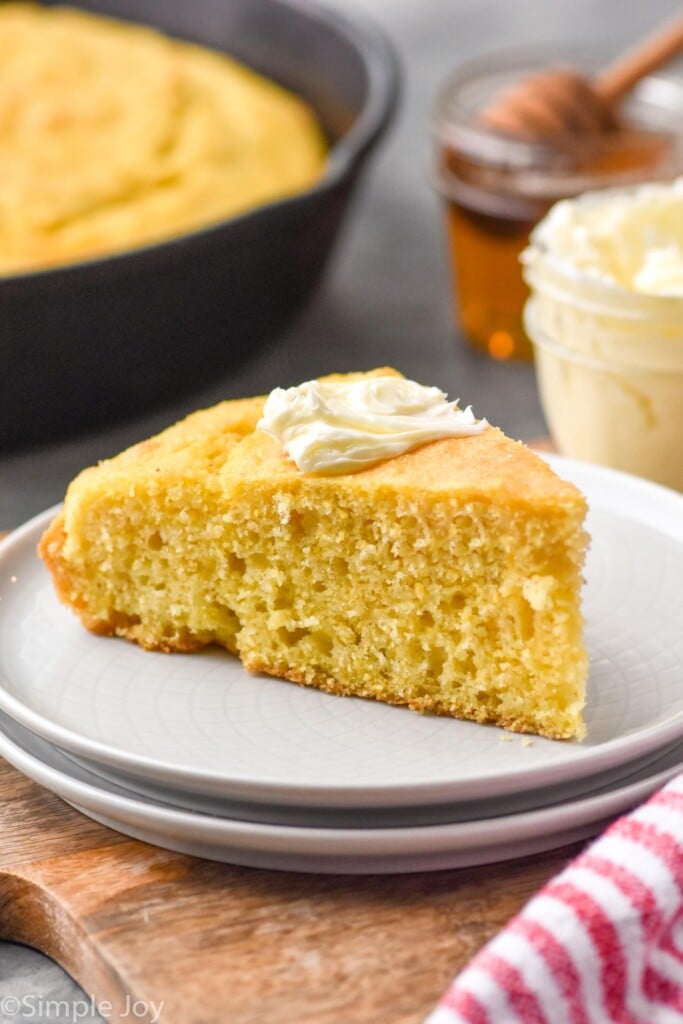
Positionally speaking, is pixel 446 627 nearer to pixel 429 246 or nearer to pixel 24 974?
pixel 24 974

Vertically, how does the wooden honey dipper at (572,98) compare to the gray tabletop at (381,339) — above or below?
above

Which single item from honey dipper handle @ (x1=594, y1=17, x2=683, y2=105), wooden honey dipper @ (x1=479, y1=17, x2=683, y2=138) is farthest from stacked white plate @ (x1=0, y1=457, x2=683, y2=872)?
honey dipper handle @ (x1=594, y1=17, x2=683, y2=105)

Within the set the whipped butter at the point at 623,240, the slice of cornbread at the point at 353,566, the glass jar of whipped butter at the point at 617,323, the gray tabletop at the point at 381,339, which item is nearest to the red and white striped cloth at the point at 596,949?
the slice of cornbread at the point at 353,566

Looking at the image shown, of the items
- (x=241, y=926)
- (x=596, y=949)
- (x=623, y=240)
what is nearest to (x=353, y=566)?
(x=241, y=926)

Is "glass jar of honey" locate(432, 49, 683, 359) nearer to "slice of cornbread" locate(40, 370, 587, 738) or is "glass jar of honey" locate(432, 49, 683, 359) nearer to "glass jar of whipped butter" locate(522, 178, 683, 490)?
"glass jar of whipped butter" locate(522, 178, 683, 490)

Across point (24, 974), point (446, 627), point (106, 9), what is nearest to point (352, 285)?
point (106, 9)

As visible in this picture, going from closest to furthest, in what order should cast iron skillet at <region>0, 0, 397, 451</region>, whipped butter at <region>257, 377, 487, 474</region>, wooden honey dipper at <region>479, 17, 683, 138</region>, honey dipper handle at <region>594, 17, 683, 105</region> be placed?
1. whipped butter at <region>257, 377, 487, 474</region>
2. cast iron skillet at <region>0, 0, 397, 451</region>
3. wooden honey dipper at <region>479, 17, 683, 138</region>
4. honey dipper handle at <region>594, 17, 683, 105</region>

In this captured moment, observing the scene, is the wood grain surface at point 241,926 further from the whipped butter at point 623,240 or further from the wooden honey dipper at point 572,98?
the wooden honey dipper at point 572,98
